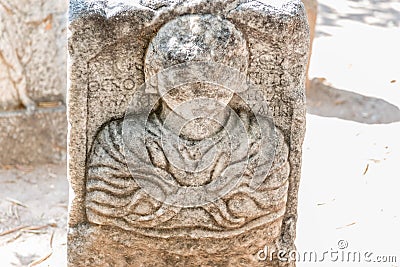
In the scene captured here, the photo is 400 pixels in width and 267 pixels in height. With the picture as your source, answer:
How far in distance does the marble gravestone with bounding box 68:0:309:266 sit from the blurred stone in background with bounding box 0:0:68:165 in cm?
147

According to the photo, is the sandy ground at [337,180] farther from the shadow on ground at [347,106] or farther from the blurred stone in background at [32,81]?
the blurred stone in background at [32,81]

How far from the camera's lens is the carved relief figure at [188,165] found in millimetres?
2414

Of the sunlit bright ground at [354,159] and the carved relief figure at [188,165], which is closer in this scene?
the carved relief figure at [188,165]

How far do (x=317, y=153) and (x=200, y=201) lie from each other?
1.65 m

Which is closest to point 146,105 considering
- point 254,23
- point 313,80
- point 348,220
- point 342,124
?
point 254,23

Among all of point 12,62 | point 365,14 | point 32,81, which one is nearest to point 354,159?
point 32,81

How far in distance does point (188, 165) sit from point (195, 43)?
391 millimetres

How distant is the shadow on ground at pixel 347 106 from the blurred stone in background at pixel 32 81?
150 cm

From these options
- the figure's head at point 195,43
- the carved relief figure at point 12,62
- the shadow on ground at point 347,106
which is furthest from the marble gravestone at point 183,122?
the shadow on ground at point 347,106

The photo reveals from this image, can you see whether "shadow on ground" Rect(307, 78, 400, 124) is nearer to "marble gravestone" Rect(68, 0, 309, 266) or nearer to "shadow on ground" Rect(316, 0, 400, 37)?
"shadow on ground" Rect(316, 0, 400, 37)

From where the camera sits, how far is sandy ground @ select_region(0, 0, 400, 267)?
3273 millimetres

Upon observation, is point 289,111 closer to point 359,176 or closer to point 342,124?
point 359,176

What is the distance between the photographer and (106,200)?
245cm

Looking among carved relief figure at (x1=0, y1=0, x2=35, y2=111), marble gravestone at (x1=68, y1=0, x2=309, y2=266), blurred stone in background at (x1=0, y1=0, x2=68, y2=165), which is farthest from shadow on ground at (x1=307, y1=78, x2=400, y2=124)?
marble gravestone at (x1=68, y1=0, x2=309, y2=266)
